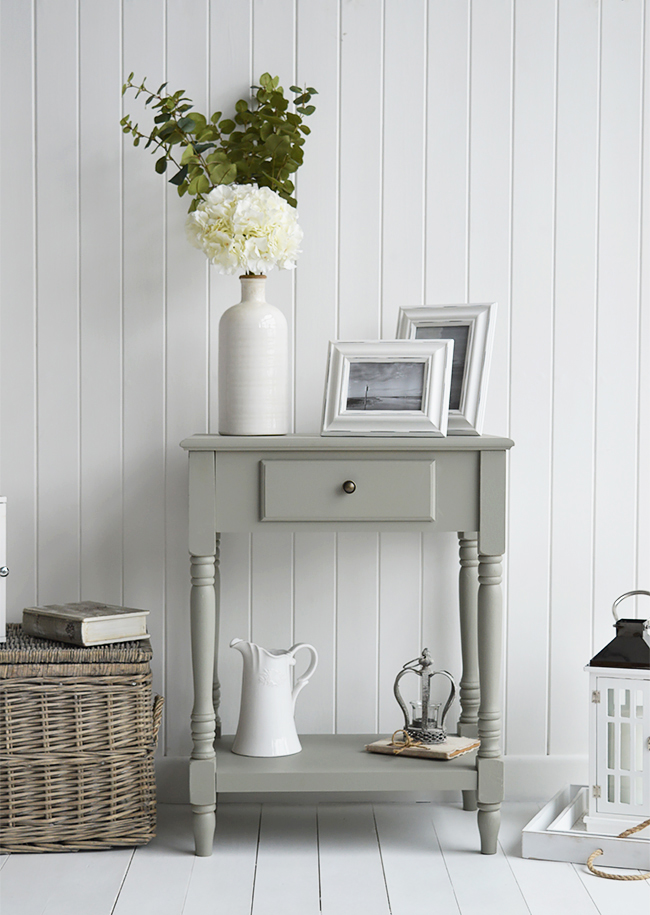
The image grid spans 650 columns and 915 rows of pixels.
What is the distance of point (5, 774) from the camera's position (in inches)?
70.6

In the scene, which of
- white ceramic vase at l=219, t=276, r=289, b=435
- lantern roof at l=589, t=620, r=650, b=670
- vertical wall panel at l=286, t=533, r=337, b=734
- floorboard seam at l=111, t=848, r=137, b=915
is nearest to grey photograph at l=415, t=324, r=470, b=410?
white ceramic vase at l=219, t=276, r=289, b=435

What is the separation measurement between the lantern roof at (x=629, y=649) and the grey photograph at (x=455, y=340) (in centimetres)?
57

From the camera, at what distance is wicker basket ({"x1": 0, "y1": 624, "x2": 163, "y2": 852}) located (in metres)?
1.78

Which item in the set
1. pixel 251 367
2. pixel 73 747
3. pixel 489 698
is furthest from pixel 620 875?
pixel 251 367

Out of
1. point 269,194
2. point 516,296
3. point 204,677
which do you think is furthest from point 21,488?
point 516,296

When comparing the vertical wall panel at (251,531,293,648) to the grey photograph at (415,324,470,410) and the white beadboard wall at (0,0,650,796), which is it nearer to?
the white beadboard wall at (0,0,650,796)

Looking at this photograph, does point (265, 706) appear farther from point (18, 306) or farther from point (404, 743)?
point (18, 306)

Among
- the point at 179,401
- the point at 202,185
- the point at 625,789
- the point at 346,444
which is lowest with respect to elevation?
the point at 625,789

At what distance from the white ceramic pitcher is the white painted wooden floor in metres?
0.19

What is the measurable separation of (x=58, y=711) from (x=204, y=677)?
0.99 feet

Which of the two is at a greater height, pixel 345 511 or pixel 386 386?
pixel 386 386

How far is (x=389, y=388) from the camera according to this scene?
1.81 metres

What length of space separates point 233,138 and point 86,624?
3.68ft

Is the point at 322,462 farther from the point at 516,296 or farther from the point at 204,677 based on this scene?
the point at 516,296
